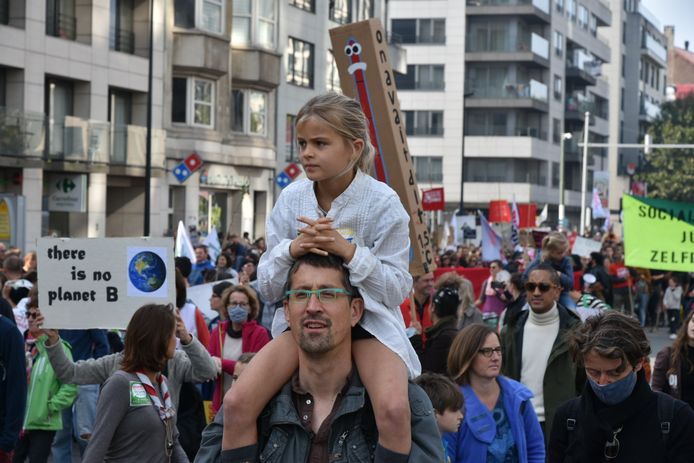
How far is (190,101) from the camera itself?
136 ft

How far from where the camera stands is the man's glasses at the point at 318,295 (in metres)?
4.27

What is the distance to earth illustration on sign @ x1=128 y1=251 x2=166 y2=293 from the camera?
930 centimetres

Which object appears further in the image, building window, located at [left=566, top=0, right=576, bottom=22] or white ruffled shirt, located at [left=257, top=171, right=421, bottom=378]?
building window, located at [left=566, top=0, right=576, bottom=22]

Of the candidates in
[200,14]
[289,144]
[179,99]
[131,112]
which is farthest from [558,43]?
[131,112]

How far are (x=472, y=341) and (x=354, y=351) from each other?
9.53 feet

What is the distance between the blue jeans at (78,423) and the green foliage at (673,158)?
250 feet

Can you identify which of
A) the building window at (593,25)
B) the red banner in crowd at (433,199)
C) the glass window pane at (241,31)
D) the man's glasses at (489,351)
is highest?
the building window at (593,25)

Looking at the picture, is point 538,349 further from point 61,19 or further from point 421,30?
point 421,30

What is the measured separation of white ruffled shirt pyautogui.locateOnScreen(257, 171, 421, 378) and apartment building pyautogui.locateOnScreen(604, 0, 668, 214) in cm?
10417

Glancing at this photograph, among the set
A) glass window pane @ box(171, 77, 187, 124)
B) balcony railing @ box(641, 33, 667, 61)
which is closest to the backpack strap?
glass window pane @ box(171, 77, 187, 124)

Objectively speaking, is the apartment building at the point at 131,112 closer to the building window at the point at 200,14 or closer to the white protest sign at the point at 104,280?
the building window at the point at 200,14

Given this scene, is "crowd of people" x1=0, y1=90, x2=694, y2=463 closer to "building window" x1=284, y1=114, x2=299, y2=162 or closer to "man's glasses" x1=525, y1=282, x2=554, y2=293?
"man's glasses" x1=525, y1=282, x2=554, y2=293

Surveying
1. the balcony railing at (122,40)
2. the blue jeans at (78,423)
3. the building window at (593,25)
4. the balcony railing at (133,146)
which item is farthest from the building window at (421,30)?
the blue jeans at (78,423)

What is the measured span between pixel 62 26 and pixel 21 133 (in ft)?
15.9
